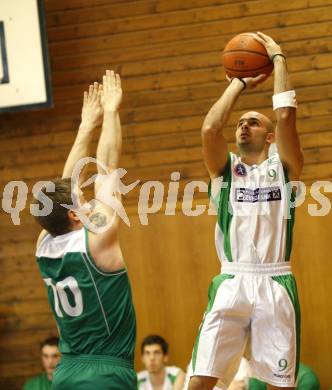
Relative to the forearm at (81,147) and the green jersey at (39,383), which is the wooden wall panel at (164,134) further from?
the forearm at (81,147)

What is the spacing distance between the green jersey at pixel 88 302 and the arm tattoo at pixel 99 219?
0.09 m

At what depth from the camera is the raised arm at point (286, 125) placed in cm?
635

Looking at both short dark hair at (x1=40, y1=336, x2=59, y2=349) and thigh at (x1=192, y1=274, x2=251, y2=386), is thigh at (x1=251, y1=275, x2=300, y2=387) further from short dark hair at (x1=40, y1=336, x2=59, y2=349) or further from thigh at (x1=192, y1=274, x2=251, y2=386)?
short dark hair at (x1=40, y1=336, x2=59, y2=349)

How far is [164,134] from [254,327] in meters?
4.81

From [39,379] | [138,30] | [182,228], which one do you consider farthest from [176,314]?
[138,30]

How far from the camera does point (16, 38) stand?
34.4 ft

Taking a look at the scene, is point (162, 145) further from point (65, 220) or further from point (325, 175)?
point (65, 220)

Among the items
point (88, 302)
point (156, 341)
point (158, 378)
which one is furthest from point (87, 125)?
point (158, 378)

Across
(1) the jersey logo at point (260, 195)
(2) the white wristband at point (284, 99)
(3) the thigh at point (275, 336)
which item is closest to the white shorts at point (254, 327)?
(3) the thigh at point (275, 336)

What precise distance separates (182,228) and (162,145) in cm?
112

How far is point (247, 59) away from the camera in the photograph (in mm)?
6594

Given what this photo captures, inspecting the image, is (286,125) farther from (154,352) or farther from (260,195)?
(154,352)

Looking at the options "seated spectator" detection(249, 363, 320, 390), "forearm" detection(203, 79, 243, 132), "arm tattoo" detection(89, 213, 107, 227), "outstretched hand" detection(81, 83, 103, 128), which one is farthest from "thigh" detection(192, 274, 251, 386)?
"seated spectator" detection(249, 363, 320, 390)

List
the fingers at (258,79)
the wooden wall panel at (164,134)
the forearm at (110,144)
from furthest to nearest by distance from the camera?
the wooden wall panel at (164,134) < the fingers at (258,79) < the forearm at (110,144)
